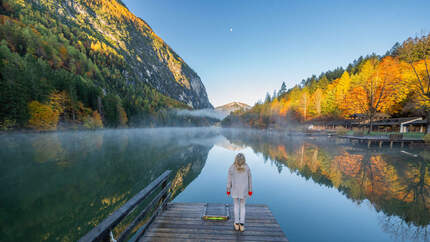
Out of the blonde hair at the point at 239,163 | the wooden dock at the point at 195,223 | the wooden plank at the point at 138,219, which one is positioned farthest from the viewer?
the blonde hair at the point at 239,163

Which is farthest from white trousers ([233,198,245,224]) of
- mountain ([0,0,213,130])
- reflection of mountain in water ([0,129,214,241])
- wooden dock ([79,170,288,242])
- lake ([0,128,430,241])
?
mountain ([0,0,213,130])

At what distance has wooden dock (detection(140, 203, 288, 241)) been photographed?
3621 mm

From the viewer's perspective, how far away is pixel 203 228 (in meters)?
4.02

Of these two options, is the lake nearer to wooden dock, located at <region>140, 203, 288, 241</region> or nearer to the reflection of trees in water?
the reflection of trees in water

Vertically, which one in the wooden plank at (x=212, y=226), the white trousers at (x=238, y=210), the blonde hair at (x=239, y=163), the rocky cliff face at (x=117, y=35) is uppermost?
the rocky cliff face at (x=117, y=35)

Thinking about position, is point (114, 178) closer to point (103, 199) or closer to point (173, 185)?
point (103, 199)

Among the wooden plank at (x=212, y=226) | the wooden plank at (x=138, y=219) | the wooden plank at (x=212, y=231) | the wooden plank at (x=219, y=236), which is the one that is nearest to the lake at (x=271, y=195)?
the wooden plank at (x=212, y=226)

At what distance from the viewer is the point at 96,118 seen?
5453 centimetres

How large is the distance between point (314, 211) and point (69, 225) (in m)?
10.5

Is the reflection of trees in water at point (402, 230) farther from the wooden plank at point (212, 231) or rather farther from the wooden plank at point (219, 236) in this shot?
the wooden plank at point (219, 236)

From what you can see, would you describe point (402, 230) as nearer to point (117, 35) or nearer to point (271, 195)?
point (271, 195)

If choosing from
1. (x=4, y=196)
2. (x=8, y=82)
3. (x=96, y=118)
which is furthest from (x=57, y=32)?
(x=4, y=196)

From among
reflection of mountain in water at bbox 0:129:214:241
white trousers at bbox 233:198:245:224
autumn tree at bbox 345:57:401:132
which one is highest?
autumn tree at bbox 345:57:401:132

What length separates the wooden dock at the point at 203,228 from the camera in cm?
362
